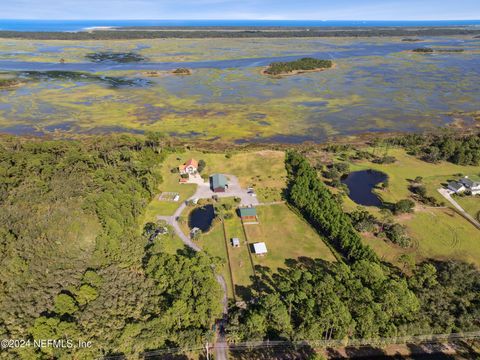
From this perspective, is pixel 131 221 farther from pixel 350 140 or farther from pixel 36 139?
pixel 350 140

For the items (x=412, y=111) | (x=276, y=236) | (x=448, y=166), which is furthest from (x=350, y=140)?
(x=276, y=236)

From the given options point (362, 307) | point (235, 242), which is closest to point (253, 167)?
point (235, 242)

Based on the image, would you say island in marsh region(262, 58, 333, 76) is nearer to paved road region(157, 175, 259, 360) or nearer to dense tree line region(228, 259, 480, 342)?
paved road region(157, 175, 259, 360)

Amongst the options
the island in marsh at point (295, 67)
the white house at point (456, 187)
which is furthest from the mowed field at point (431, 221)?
the island in marsh at point (295, 67)

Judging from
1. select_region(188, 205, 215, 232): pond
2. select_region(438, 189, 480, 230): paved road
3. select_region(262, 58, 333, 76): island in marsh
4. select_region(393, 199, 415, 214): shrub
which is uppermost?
select_region(262, 58, 333, 76): island in marsh

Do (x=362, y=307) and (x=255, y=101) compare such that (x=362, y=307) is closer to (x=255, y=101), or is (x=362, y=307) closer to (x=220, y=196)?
(x=220, y=196)

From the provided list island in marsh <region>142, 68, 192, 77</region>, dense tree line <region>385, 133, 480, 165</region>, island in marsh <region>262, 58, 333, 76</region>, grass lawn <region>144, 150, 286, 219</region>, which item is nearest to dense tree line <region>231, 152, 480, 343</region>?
grass lawn <region>144, 150, 286, 219</region>

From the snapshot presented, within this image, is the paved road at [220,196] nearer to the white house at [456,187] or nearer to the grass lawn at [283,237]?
the grass lawn at [283,237]
